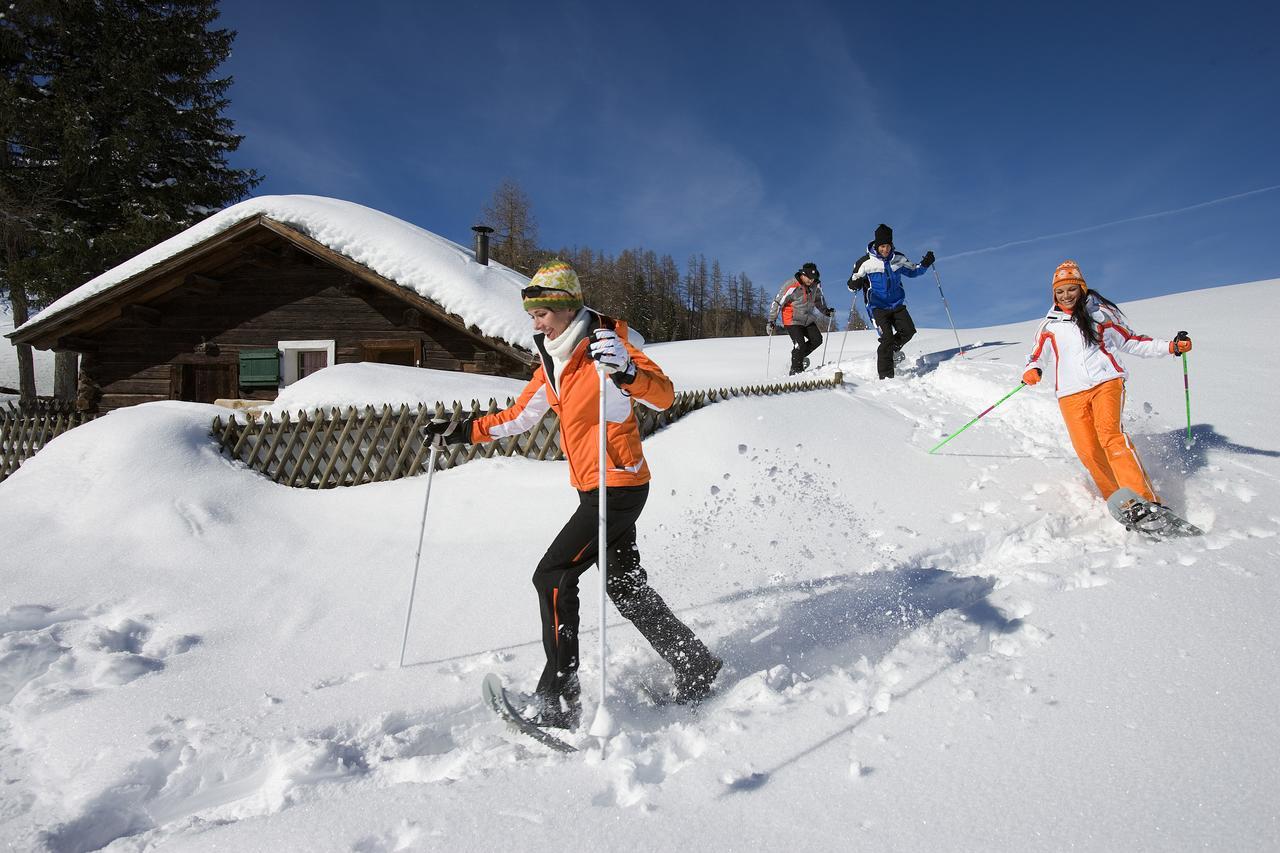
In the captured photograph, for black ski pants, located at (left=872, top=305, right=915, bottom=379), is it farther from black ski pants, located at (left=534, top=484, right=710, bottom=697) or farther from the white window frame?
the white window frame

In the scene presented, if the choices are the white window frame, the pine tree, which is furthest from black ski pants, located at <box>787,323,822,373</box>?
the pine tree

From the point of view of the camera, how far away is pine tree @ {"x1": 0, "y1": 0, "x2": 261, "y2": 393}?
15062 millimetres

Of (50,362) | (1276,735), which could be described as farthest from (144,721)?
(50,362)

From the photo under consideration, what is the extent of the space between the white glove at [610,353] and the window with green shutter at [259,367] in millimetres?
12087

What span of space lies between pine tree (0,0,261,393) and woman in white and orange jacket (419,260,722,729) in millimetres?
17886

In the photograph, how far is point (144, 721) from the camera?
2.64 metres

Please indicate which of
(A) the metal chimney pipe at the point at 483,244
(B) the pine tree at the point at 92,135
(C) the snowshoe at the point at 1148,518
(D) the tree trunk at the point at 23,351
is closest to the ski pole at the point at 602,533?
(C) the snowshoe at the point at 1148,518

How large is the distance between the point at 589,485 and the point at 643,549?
88.6 inches

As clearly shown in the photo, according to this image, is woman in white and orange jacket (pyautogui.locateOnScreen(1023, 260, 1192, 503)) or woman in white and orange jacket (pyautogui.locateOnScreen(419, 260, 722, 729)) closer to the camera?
woman in white and orange jacket (pyautogui.locateOnScreen(419, 260, 722, 729))

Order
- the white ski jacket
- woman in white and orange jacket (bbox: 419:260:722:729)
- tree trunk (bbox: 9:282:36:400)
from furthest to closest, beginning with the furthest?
tree trunk (bbox: 9:282:36:400)
the white ski jacket
woman in white and orange jacket (bbox: 419:260:722:729)

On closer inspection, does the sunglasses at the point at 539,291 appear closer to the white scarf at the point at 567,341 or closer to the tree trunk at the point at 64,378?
the white scarf at the point at 567,341

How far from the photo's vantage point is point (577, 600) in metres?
2.64

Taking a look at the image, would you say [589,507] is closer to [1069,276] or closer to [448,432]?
[448,432]

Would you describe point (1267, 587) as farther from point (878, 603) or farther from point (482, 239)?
point (482, 239)
